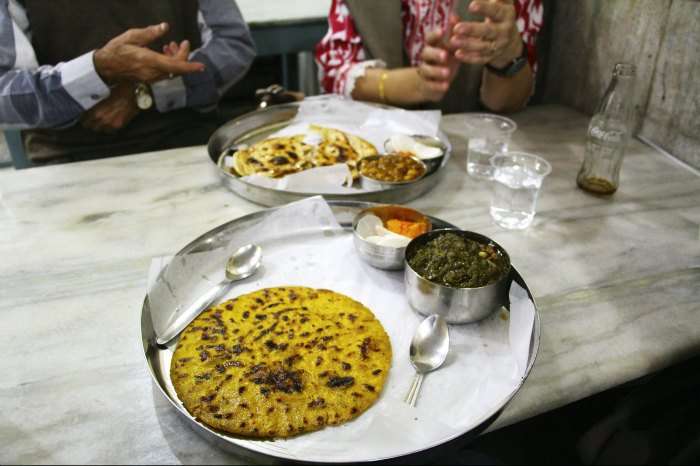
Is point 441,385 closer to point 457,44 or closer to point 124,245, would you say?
point 124,245

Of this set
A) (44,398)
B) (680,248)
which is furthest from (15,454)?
(680,248)

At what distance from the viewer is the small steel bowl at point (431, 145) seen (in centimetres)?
196

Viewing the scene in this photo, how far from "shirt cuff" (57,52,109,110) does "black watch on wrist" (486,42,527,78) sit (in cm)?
180

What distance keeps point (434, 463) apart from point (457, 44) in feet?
5.46

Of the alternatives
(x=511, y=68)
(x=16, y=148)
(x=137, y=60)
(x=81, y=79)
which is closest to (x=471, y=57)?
(x=511, y=68)

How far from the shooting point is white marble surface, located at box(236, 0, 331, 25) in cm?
346

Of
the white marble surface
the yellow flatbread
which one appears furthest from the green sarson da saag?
the white marble surface

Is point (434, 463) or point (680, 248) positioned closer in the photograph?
point (434, 463)

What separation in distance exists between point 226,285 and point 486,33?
1494 millimetres

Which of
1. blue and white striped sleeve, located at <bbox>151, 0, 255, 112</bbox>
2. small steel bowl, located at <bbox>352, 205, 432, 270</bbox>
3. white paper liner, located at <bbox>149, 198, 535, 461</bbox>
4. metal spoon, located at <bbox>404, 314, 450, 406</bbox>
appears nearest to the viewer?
white paper liner, located at <bbox>149, 198, 535, 461</bbox>

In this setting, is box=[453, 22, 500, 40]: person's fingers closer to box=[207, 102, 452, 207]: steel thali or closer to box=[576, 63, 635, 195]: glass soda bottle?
box=[207, 102, 452, 207]: steel thali

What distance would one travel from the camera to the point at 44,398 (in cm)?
106

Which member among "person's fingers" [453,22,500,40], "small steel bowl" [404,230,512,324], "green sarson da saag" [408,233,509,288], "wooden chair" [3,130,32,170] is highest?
"person's fingers" [453,22,500,40]

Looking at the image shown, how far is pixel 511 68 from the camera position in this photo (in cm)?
241
